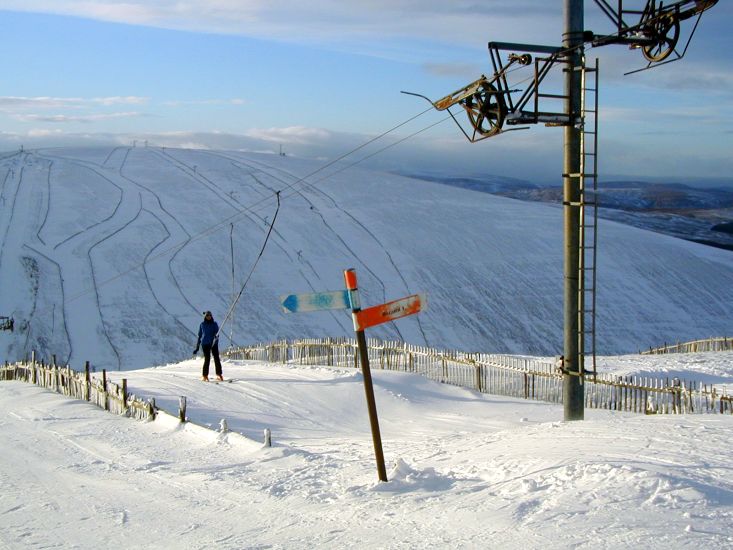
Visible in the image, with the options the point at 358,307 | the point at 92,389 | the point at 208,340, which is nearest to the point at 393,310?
the point at 358,307

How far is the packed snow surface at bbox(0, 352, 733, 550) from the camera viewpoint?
555 centimetres

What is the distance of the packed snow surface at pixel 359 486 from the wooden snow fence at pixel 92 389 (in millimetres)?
277

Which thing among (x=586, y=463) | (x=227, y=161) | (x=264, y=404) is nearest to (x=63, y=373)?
(x=264, y=404)

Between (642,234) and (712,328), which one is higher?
(642,234)

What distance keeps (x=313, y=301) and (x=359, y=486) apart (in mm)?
1729

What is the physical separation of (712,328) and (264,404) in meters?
26.2

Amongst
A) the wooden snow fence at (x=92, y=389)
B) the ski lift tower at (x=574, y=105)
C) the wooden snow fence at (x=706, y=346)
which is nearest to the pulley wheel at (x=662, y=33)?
the ski lift tower at (x=574, y=105)

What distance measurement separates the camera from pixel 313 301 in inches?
278

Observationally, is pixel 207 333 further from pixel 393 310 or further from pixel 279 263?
pixel 279 263

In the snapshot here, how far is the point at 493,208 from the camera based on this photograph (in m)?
46.5

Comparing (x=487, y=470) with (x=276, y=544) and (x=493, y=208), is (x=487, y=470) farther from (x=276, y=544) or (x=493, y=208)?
(x=493, y=208)

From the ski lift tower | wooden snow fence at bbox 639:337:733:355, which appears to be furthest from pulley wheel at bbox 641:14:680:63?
wooden snow fence at bbox 639:337:733:355

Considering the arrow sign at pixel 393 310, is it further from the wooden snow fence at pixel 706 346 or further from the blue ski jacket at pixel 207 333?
the wooden snow fence at pixel 706 346

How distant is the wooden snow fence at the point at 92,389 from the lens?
39.3 feet
